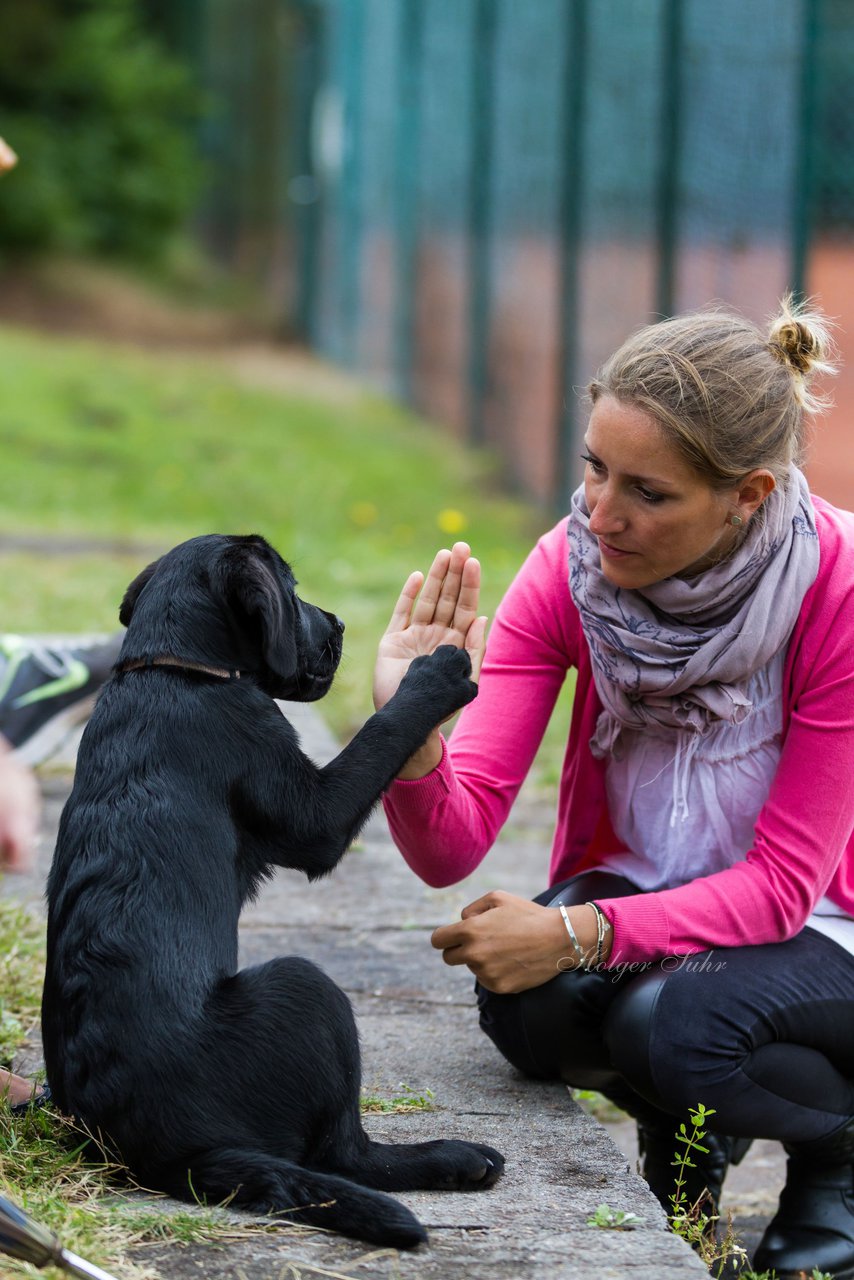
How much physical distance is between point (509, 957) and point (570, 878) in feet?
1.15

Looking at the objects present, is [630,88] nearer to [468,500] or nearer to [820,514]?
[468,500]

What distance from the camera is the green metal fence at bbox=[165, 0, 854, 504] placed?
673cm

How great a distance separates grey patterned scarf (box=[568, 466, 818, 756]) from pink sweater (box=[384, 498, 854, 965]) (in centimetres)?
7

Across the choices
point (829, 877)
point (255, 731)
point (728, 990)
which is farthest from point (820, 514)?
point (255, 731)

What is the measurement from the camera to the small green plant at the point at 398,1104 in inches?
109

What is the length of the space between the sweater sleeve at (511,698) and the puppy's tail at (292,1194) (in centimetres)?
72

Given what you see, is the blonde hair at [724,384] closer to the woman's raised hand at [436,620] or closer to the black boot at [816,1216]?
the woman's raised hand at [436,620]

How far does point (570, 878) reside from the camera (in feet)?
9.97

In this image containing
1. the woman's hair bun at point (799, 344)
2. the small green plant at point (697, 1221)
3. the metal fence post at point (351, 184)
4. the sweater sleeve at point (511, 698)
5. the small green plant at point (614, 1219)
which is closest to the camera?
the small green plant at point (614, 1219)

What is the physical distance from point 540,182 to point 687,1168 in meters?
7.72

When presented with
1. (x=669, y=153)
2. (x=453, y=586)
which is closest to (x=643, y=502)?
(x=453, y=586)

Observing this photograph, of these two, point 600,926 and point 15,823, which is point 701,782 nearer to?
point 600,926

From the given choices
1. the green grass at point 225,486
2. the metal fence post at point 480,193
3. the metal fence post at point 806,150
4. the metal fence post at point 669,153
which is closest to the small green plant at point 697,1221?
the green grass at point 225,486

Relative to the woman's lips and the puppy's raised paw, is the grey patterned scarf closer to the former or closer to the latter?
the woman's lips
